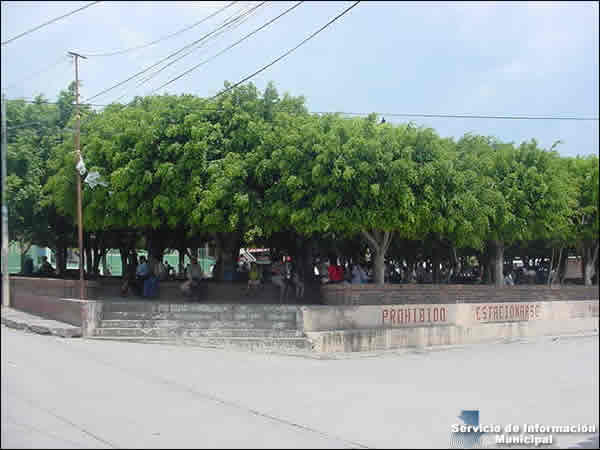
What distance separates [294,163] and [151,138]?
4.29 meters

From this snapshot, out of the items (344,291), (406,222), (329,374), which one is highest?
(406,222)

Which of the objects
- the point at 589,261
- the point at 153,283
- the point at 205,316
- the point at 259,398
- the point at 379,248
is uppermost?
the point at 379,248

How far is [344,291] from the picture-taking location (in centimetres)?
1859

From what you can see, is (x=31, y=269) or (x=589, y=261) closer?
(x=589, y=261)

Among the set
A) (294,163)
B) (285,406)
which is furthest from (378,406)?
(294,163)

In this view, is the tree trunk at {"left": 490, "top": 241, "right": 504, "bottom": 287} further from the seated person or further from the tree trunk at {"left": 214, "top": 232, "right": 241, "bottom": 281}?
the tree trunk at {"left": 214, "top": 232, "right": 241, "bottom": 281}

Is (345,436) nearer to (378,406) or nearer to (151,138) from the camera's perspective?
(378,406)

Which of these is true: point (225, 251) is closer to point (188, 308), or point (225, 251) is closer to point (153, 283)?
point (153, 283)

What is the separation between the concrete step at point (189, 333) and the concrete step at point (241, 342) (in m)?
0.14

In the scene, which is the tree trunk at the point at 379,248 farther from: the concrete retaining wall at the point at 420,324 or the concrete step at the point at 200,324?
the concrete step at the point at 200,324

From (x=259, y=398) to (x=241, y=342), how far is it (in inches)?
241

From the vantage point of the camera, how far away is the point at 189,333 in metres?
17.2

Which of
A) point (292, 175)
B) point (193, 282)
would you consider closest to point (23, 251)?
point (193, 282)

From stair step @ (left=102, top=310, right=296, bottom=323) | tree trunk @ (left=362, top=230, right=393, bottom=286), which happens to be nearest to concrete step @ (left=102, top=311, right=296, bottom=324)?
stair step @ (left=102, top=310, right=296, bottom=323)
